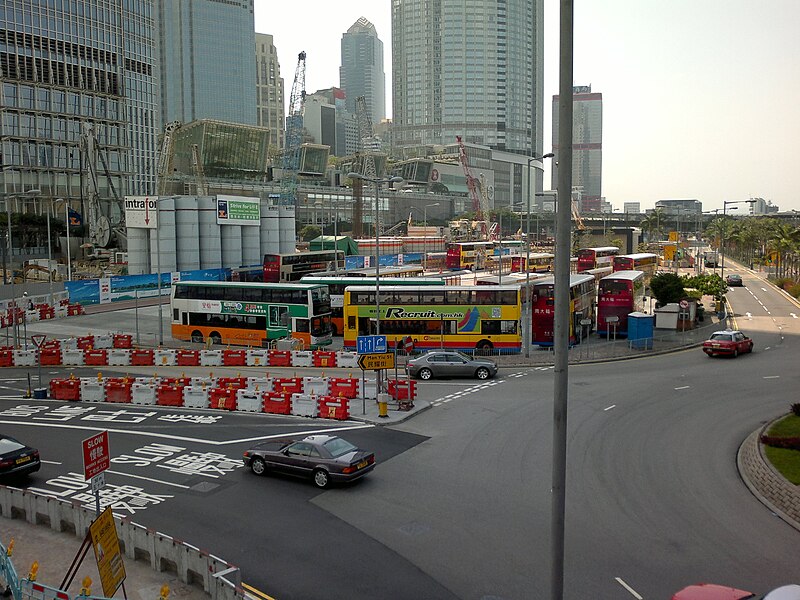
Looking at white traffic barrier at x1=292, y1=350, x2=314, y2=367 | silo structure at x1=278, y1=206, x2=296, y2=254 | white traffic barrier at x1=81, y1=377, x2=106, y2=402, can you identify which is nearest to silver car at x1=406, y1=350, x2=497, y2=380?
white traffic barrier at x1=292, y1=350, x2=314, y2=367

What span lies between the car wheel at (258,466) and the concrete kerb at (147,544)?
473 cm

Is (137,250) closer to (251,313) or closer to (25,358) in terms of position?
(25,358)

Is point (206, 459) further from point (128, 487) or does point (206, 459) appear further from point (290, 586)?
point (290, 586)

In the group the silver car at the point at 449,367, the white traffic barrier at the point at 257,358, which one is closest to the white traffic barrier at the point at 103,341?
the white traffic barrier at the point at 257,358

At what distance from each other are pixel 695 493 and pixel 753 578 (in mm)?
4454

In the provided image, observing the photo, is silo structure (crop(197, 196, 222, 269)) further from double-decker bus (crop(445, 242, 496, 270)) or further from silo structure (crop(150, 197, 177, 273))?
double-decker bus (crop(445, 242, 496, 270))

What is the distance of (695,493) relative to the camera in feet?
55.1

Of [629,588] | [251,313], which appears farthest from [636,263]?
[629,588]

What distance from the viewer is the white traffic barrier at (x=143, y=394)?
28969 millimetres

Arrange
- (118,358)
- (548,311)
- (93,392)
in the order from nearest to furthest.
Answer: (93,392) → (548,311) → (118,358)

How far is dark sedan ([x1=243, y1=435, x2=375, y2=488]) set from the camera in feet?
56.7

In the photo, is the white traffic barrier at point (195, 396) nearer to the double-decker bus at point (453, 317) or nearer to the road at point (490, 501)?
the road at point (490, 501)

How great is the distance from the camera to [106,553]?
10492 mm

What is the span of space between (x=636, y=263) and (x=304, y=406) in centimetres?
5804
